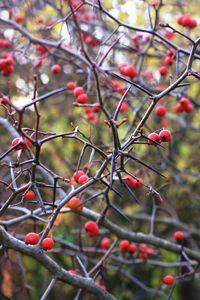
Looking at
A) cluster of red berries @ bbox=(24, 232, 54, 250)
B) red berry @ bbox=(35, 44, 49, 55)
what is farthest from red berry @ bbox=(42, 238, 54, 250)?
red berry @ bbox=(35, 44, 49, 55)

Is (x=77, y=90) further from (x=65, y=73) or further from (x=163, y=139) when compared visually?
(x=65, y=73)

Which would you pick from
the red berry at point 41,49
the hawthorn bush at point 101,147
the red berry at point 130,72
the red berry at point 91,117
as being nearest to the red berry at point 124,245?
the hawthorn bush at point 101,147

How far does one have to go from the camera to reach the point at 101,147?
3803mm

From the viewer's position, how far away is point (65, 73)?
519cm

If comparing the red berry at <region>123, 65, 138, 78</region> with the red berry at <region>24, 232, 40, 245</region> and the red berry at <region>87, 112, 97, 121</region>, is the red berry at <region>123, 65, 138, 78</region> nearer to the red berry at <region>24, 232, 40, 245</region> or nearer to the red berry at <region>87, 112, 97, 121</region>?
the red berry at <region>87, 112, 97, 121</region>

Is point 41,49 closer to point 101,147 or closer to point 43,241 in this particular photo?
point 101,147

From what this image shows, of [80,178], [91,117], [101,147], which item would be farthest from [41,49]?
[80,178]

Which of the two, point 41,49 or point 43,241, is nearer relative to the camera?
point 43,241

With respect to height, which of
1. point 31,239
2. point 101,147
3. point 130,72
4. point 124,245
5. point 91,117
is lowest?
point 31,239

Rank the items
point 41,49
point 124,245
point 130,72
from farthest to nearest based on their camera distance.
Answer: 1. point 41,49
2. point 124,245
3. point 130,72

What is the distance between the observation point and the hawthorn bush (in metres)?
2.74

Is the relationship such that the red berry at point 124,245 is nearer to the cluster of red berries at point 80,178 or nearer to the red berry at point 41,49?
the cluster of red berries at point 80,178

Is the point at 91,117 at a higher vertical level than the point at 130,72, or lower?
lower

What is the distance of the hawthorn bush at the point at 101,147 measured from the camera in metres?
2.74
